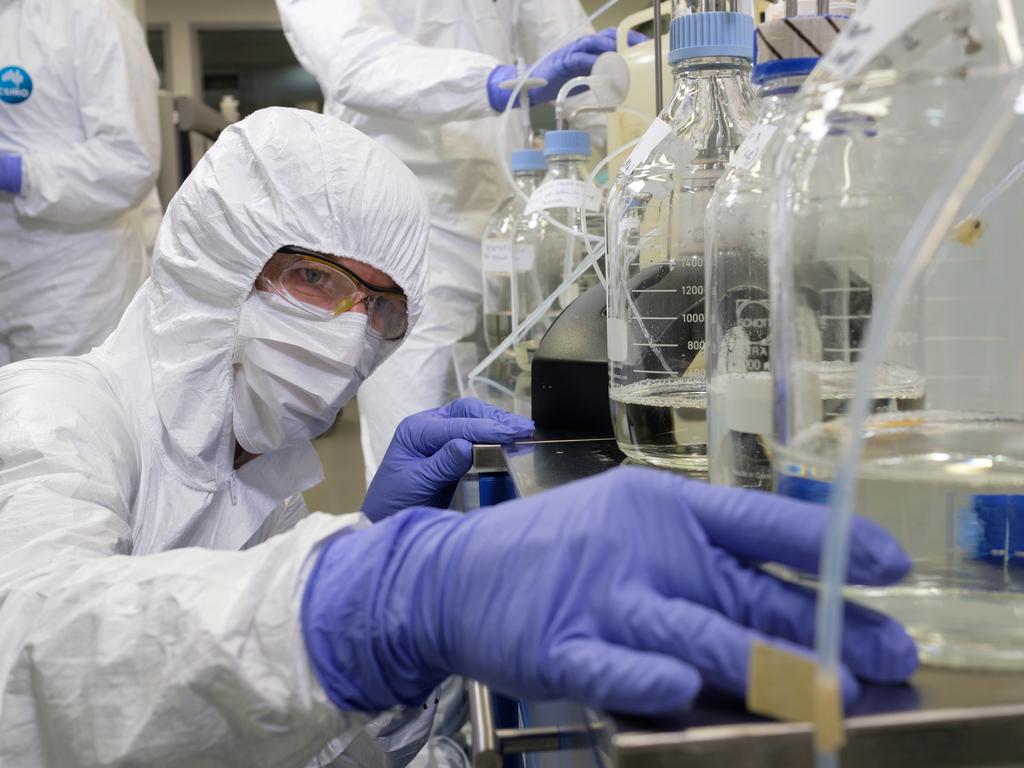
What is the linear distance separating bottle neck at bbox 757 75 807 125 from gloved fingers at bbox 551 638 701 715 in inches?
17.7

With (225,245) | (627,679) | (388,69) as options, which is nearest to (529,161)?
(388,69)

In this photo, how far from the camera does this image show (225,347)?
120 centimetres

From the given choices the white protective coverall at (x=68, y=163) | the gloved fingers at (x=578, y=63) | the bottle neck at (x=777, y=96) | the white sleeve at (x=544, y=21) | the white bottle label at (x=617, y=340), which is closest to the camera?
the bottle neck at (x=777, y=96)

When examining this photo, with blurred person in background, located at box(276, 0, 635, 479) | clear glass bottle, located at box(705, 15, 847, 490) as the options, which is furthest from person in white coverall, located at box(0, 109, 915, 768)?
blurred person in background, located at box(276, 0, 635, 479)

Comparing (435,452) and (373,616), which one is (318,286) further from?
(373,616)

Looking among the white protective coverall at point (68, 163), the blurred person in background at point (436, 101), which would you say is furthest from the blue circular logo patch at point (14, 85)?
the blurred person in background at point (436, 101)

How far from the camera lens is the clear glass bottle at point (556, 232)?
1.51 m

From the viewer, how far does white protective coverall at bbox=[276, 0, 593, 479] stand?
1969 mm

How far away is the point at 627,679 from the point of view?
44cm

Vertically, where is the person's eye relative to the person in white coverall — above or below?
above

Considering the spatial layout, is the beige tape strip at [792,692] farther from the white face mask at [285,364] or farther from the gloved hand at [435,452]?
the white face mask at [285,364]

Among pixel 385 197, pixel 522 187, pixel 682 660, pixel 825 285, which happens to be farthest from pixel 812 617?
pixel 522 187

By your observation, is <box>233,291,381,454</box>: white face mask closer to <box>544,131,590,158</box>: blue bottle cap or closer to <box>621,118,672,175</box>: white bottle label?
<box>621,118,672,175</box>: white bottle label

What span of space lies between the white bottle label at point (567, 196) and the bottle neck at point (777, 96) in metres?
0.71
